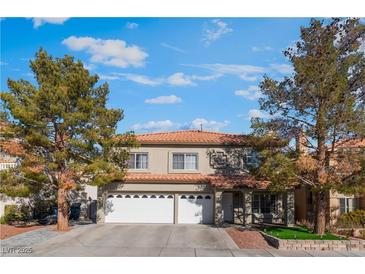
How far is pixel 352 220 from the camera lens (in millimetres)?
24766

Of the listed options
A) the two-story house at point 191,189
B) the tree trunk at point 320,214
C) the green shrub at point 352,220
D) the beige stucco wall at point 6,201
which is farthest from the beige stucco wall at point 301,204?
the beige stucco wall at point 6,201

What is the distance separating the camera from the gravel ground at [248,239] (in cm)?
1945

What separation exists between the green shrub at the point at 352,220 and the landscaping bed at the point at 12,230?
17870 mm

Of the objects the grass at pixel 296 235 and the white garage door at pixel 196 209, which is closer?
the grass at pixel 296 235

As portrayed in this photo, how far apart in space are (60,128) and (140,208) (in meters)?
8.35

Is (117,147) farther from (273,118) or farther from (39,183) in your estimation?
(273,118)

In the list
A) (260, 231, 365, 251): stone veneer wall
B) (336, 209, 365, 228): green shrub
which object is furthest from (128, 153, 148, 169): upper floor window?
(336, 209, 365, 228): green shrub

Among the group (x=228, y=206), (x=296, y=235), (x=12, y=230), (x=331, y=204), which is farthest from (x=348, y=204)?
(x=12, y=230)

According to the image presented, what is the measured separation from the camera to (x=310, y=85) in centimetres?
2044

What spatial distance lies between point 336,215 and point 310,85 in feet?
34.0

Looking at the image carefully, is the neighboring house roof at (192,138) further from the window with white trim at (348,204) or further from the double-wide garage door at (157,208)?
the window with white trim at (348,204)

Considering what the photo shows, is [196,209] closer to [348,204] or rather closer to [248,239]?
[248,239]

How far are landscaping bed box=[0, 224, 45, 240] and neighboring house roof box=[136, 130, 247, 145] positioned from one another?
29.1ft

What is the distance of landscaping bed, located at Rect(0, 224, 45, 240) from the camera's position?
2168 cm
